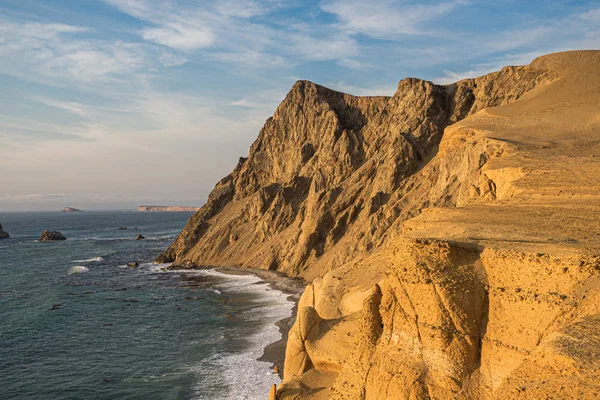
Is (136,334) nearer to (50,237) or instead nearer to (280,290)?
(280,290)

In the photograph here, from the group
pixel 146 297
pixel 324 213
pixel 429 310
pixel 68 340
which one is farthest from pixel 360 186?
pixel 429 310

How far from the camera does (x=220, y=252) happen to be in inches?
2640

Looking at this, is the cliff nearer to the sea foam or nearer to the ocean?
the sea foam

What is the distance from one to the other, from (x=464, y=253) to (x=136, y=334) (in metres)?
29.8

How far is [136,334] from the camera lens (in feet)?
113

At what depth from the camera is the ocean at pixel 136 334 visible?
25016 millimetres

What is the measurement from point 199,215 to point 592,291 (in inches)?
2760

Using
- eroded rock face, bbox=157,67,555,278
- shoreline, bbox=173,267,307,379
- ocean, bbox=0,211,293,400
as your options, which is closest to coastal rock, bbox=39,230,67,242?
ocean, bbox=0,211,293,400

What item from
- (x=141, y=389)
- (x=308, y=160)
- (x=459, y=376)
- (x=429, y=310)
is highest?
(x=308, y=160)

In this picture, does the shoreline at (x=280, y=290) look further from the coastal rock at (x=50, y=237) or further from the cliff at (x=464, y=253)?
the coastal rock at (x=50, y=237)

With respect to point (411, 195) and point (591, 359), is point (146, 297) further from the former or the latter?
point (591, 359)

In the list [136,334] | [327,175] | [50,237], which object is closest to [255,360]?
[136,334]

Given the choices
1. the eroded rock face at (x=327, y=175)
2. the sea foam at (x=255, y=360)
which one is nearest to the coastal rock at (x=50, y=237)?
the eroded rock face at (x=327, y=175)

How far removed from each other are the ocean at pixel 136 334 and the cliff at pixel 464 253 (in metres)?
7.84
